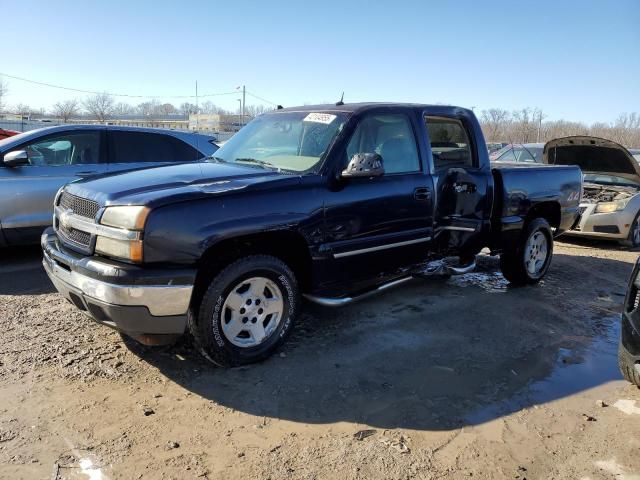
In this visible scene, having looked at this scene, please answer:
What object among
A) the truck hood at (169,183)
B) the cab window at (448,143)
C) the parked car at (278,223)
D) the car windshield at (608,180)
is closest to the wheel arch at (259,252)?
the parked car at (278,223)

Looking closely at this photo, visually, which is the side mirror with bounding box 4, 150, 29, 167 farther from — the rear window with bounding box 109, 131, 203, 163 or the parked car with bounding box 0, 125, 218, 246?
the rear window with bounding box 109, 131, 203, 163

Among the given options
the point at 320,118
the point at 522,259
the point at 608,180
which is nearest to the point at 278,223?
the point at 320,118

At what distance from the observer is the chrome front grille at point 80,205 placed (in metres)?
3.55

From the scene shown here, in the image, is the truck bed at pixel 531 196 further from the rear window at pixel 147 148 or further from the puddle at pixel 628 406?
the rear window at pixel 147 148

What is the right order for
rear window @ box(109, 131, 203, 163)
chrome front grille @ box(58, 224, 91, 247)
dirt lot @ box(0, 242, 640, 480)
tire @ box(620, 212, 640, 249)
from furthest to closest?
1. tire @ box(620, 212, 640, 249)
2. rear window @ box(109, 131, 203, 163)
3. chrome front grille @ box(58, 224, 91, 247)
4. dirt lot @ box(0, 242, 640, 480)

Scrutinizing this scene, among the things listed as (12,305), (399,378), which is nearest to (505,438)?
(399,378)

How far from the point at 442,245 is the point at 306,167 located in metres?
1.77

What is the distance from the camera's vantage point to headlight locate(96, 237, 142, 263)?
127 inches

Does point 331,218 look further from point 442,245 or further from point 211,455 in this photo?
point 211,455

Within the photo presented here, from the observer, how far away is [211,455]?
2.81 m

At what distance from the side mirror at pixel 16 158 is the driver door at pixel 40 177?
0.15 meters

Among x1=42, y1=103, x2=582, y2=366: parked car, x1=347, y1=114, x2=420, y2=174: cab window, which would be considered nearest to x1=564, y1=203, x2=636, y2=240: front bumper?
x1=42, y1=103, x2=582, y2=366: parked car

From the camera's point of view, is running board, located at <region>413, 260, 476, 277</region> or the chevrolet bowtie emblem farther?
running board, located at <region>413, 260, 476, 277</region>

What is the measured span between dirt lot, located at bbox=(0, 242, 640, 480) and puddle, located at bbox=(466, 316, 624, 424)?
15mm
